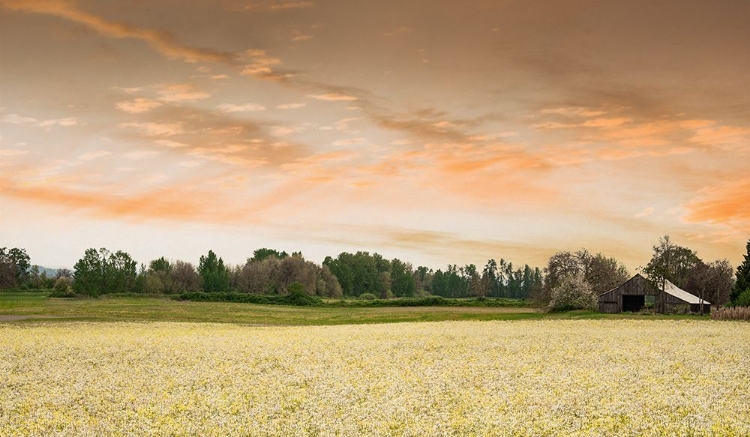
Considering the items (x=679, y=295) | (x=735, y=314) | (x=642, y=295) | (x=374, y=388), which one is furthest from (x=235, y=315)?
(x=679, y=295)

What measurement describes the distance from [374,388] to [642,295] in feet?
252

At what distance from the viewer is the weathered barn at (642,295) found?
273 ft

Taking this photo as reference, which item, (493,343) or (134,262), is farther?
(134,262)

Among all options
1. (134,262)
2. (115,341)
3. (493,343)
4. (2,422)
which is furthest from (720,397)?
(134,262)

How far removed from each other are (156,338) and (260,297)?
82522 millimetres

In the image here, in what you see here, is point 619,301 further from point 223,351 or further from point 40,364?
point 40,364

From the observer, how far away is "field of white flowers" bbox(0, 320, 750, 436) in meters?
16.3

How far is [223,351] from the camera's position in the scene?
31266mm

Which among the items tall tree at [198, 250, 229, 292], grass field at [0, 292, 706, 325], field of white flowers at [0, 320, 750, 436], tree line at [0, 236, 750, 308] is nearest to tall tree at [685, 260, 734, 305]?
tree line at [0, 236, 750, 308]

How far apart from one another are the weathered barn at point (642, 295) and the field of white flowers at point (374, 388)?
5189 cm

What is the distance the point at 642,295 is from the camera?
86750 millimetres

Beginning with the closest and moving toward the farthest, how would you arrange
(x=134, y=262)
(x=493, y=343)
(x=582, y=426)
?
1. (x=582, y=426)
2. (x=493, y=343)
3. (x=134, y=262)

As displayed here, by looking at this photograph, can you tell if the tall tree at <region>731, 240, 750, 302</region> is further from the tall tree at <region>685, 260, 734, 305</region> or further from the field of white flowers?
the field of white flowers

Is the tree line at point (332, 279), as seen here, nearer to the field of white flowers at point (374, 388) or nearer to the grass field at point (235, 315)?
the grass field at point (235, 315)
